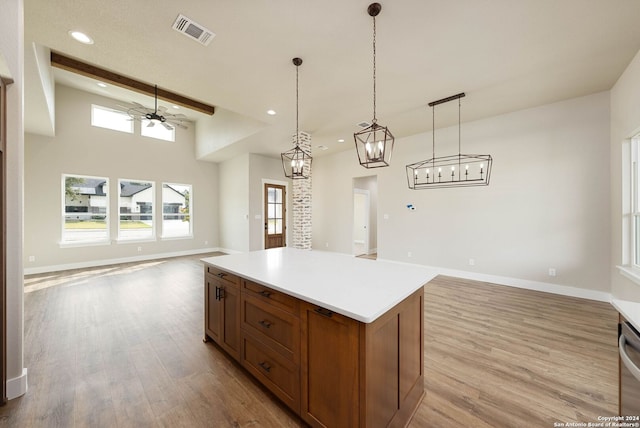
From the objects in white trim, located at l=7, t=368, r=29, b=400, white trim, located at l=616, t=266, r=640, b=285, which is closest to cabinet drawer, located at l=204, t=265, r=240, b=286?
white trim, located at l=7, t=368, r=29, b=400

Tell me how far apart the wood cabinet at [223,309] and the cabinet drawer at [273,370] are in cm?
18

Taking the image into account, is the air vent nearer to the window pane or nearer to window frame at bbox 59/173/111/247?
the window pane

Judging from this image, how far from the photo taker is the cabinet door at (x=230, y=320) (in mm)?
2135

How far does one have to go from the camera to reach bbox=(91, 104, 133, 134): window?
636 cm

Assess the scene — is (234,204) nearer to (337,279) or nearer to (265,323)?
(265,323)

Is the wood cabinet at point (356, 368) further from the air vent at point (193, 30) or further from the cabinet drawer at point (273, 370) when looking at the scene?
the air vent at point (193, 30)

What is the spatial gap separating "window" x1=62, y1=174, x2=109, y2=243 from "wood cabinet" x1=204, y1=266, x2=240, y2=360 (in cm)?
605

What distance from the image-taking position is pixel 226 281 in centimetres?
225

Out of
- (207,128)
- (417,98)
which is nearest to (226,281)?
(417,98)

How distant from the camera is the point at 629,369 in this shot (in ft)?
3.65

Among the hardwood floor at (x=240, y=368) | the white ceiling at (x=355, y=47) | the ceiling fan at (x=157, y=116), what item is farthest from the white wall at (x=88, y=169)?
the hardwood floor at (x=240, y=368)

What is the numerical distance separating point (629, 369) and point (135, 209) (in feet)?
29.7

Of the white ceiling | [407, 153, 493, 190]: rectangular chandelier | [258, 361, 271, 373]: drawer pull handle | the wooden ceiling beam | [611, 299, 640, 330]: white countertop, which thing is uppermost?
the wooden ceiling beam

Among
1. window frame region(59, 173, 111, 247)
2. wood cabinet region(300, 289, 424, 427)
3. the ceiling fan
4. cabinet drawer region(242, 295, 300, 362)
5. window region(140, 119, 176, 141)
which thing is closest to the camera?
wood cabinet region(300, 289, 424, 427)
